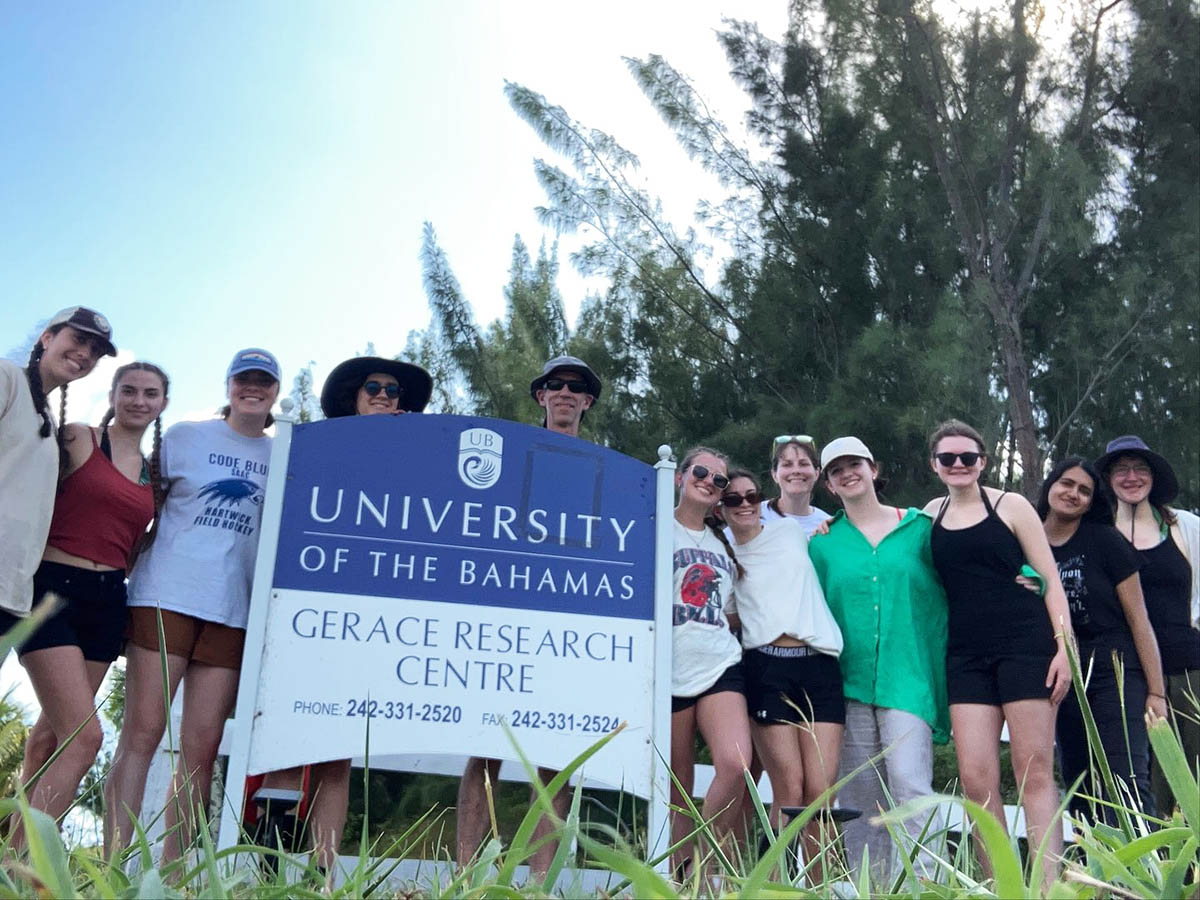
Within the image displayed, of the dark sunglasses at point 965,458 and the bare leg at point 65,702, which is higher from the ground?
the dark sunglasses at point 965,458

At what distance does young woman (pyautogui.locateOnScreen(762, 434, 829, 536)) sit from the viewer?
3.52 metres

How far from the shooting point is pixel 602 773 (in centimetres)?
260

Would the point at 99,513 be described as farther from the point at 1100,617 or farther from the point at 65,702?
the point at 1100,617

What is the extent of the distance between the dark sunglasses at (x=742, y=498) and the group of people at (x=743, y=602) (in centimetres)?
1

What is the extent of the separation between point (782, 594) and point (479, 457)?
892 mm

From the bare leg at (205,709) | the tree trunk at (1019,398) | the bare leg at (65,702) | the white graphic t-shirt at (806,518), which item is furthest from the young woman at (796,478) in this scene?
the tree trunk at (1019,398)

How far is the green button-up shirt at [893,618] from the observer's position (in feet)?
9.72

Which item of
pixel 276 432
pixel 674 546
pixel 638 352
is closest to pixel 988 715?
pixel 674 546

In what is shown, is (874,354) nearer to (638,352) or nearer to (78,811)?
(638,352)

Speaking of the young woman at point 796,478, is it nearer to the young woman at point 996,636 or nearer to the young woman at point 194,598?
the young woman at point 996,636

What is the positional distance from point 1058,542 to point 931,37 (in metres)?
6.20

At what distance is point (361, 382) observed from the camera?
321cm

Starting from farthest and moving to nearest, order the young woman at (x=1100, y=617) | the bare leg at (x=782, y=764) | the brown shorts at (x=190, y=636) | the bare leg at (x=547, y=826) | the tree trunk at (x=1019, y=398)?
the tree trunk at (x=1019, y=398) → the young woman at (x=1100, y=617) → the bare leg at (x=782, y=764) → the brown shorts at (x=190, y=636) → the bare leg at (x=547, y=826)

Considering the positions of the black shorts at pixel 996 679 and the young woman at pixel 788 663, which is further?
the young woman at pixel 788 663
